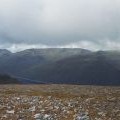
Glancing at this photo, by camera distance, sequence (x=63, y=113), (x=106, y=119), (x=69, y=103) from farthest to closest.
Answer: (x=69, y=103) < (x=63, y=113) < (x=106, y=119)

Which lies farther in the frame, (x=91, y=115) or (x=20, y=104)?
(x=20, y=104)

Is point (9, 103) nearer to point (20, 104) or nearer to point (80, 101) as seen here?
point (20, 104)

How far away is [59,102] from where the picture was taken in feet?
127

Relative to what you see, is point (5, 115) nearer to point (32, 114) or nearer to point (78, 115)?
point (32, 114)

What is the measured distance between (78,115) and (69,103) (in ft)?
14.5

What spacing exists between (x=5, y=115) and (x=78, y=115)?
7099mm

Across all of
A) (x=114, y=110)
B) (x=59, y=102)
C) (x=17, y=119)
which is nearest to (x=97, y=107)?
(x=114, y=110)

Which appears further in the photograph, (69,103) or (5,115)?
(69,103)

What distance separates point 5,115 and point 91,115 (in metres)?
8.27

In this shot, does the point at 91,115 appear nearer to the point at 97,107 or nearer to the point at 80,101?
the point at 97,107

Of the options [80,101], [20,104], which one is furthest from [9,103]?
[80,101]

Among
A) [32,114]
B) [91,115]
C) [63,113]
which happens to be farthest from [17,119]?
[91,115]

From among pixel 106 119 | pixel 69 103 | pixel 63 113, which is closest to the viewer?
pixel 106 119

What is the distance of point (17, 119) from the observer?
3416cm
